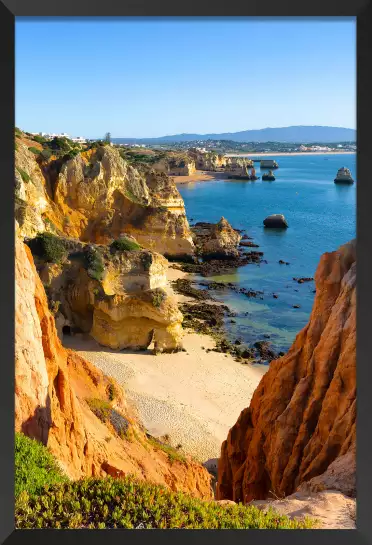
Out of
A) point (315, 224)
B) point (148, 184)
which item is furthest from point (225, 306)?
point (315, 224)

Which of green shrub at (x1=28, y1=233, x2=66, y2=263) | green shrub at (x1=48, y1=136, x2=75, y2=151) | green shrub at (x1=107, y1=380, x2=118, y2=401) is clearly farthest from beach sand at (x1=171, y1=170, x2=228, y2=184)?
green shrub at (x1=107, y1=380, x2=118, y2=401)

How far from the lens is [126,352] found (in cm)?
2222

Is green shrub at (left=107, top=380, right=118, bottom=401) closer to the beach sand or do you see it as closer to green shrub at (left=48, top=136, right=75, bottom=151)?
green shrub at (left=48, top=136, right=75, bottom=151)

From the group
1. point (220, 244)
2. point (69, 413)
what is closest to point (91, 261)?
point (69, 413)

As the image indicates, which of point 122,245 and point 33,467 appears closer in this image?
point 33,467

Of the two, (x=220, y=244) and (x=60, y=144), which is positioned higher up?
(x=60, y=144)

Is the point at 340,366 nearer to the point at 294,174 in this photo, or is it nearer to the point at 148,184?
the point at 148,184

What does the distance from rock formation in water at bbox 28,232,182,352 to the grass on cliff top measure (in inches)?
657

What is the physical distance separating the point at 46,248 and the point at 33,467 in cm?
1687

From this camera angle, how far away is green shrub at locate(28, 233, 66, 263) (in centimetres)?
2173

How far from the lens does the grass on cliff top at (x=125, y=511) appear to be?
4828mm

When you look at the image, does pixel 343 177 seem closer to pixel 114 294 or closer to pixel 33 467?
pixel 114 294
